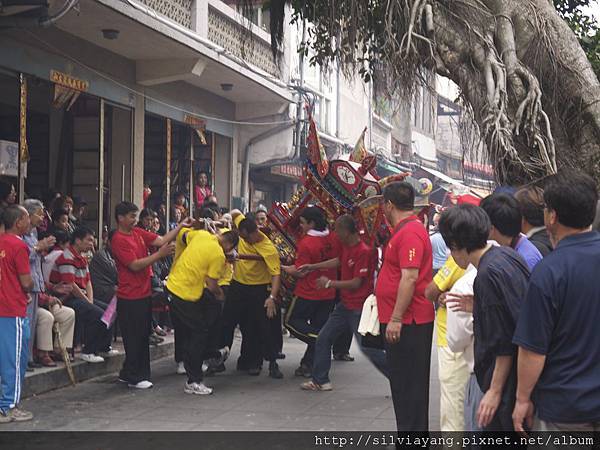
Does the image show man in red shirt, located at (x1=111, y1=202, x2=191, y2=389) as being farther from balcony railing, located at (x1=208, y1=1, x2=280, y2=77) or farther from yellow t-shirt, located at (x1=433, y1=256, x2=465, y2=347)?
balcony railing, located at (x1=208, y1=1, x2=280, y2=77)

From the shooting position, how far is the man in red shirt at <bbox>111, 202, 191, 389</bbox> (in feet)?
29.3

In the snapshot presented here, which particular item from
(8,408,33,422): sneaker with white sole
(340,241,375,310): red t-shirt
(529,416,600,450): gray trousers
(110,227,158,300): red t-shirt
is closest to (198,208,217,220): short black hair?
(110,227,158,300): red t-shirt

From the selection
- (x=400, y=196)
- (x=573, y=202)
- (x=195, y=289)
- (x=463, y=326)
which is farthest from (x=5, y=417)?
(x=573, y=202)

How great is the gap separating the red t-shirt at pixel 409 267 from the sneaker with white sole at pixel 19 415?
10.9ft

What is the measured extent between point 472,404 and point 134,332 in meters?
5.21

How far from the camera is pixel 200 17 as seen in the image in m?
14.8

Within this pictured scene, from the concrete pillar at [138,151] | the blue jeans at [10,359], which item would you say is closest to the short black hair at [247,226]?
the blue jeans at [10,359]

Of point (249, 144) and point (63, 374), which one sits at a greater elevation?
point (249, 144)

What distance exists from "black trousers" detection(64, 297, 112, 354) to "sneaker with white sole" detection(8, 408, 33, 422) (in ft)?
7.41

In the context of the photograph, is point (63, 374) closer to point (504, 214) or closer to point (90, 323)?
point (90, 323)

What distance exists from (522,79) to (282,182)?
1794 cm

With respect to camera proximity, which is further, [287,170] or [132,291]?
[287,170]

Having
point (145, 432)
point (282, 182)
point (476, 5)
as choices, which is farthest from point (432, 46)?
point (282, 182)

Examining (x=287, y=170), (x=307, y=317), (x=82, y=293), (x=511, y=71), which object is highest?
(x=287, y=170)
